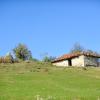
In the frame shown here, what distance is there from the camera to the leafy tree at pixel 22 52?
307 ft

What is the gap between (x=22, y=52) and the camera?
94562mm

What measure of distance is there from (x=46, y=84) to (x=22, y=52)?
182ft

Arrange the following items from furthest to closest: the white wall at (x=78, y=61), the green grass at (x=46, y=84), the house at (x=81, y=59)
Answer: the house at (x=81, y=59) → the white wall at (x=78, y=61) → the green grass at (x=46, y=84)

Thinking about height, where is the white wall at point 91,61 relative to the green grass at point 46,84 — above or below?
above

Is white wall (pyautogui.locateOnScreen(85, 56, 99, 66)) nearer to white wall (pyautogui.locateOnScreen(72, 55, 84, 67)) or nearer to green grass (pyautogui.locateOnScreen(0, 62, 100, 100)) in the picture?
white wall (pyautogui.locateOnScreen(72, 55, 84, 67))

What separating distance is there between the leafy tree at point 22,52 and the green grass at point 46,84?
37.3 metres

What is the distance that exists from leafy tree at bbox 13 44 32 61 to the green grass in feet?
122

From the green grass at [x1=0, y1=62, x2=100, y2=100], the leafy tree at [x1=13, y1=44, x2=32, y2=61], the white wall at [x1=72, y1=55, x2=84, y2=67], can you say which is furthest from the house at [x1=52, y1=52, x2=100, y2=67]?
the leafy tree at [x1=13, y1=44, x2=32, y2=61]

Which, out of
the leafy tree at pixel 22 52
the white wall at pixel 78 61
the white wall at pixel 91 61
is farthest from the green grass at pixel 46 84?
the leafy tree at pixel 22 52

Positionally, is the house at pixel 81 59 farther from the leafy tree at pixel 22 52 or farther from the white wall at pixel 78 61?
the leafy tree at pixel 22 52

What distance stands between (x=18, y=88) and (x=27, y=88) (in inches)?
35.5

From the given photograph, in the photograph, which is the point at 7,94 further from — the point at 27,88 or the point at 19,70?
the point at 19,70

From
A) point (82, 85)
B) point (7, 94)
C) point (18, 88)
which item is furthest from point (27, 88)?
point (82, 85)

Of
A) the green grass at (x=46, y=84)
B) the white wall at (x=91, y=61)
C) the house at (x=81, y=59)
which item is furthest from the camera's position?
the white wall at (x=91, y=61)
